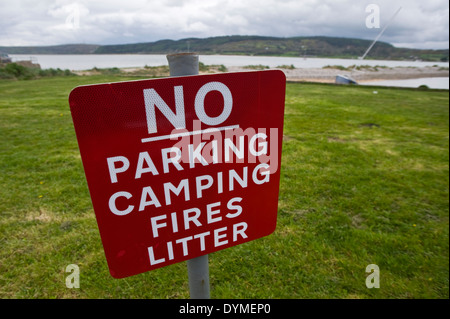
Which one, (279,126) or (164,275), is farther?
(164,275)

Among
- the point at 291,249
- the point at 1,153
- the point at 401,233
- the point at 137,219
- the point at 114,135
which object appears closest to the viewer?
the point at 114,135

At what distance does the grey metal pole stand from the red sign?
8 centimetres

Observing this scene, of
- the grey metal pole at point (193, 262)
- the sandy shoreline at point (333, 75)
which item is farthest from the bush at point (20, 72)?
the sandy shoreline at point (333, 75)

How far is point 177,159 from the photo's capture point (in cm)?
106

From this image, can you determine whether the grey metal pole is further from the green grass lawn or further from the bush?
the bush

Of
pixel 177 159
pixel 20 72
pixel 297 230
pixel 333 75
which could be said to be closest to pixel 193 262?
pixel 177 159

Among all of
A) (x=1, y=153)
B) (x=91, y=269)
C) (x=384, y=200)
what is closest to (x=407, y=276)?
(x=384, y=200)

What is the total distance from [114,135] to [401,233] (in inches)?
153

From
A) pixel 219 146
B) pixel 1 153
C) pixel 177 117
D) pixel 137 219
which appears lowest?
pixel 1 153

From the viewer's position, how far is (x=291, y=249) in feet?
10.5

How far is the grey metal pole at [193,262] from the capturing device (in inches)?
41.1

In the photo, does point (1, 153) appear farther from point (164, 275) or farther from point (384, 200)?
point (384, 200)

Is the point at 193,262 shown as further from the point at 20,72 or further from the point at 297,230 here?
the point at 20,72

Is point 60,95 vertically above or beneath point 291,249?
above
